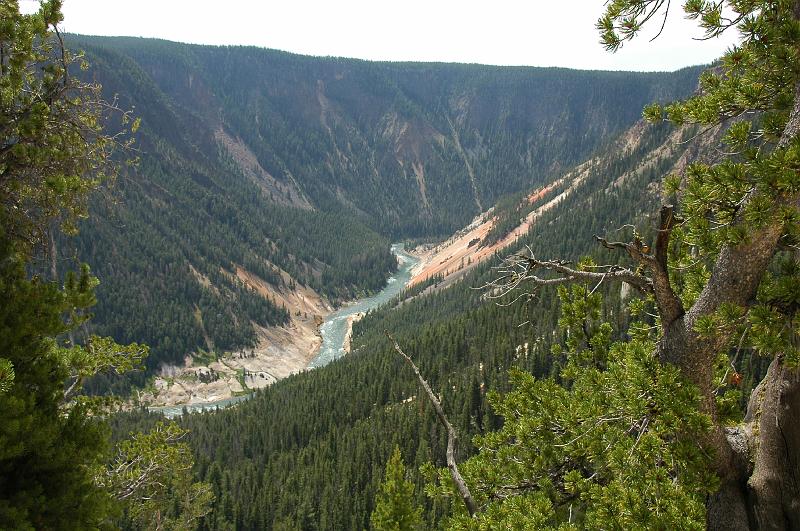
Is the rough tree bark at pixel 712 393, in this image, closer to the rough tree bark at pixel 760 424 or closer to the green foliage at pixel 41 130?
the rough tree bark at pixel 760 424

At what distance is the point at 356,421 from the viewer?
3169 inches

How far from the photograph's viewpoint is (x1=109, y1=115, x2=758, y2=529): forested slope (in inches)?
2437

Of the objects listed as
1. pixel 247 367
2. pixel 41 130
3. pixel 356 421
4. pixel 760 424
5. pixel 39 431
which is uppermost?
pixel 41 130

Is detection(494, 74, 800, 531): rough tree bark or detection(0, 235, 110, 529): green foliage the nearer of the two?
detection(494, 74, 800, 531): rough tree bark

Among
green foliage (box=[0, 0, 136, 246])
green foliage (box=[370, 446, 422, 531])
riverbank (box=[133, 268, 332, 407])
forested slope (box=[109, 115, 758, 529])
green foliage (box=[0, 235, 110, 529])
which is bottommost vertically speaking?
riverbank (box=[133, 268, 332, 407])

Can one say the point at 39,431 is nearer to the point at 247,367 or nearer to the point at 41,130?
the point at 41,130

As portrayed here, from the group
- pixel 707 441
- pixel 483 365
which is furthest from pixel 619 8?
pixel 483 365

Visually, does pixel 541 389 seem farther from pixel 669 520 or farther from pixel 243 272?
pixel 243 272

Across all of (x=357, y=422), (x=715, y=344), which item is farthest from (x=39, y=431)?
(x=357, y=422)

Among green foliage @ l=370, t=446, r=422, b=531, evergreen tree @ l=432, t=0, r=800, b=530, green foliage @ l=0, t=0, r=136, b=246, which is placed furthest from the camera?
green foliage @ l=370, t=446, r=422, b=531

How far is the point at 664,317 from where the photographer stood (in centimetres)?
725

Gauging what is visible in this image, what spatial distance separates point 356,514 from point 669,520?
5976cm

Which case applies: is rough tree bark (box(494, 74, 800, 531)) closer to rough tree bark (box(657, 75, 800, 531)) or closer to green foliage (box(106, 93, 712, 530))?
rough tree bark (box(657, 75, 800, 531))

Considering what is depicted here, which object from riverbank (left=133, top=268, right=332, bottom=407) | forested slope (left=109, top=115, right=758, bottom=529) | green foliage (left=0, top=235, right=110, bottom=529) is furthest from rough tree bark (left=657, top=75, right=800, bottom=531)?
riverbank (left=133, top=268, right=332, bottom=407)
